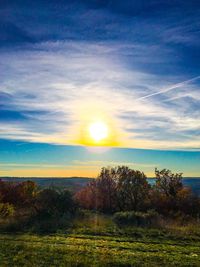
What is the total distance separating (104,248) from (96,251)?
4.82 ft

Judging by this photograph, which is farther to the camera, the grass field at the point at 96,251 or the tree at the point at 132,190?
the tree at the point at 132,190

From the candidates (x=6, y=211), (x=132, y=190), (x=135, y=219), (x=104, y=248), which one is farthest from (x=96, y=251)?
(x=132, y=190)

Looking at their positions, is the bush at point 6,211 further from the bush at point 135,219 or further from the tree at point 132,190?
the tree at point 132,190

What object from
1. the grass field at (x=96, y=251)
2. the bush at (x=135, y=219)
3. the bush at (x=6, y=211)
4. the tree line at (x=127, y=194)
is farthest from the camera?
the tree line at (x=127, y=194)

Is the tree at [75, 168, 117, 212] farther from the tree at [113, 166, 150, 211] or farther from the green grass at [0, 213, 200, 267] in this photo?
the green grass at [0, 213, 200, 267]

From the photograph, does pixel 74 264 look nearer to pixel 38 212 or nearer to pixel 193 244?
pixel 193 244

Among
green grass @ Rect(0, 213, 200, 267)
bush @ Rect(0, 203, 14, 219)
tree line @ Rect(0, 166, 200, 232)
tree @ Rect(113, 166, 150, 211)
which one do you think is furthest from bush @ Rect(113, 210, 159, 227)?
tree @ Rect(113, 166, 150, 211)

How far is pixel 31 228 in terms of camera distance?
107 ft

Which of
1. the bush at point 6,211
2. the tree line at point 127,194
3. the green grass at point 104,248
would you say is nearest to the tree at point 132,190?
the tree line at point 127,194

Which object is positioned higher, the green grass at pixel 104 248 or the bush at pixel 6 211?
the bush at pixel 6 211

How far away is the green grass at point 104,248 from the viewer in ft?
62.1

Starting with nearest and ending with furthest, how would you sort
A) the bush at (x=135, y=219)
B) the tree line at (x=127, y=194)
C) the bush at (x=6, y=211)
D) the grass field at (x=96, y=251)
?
the grass field at (x=96, y=251)
the bush at (x=135, y=219)
the bush at (x=6, y=211)
the tree line at (x=127, y=194)

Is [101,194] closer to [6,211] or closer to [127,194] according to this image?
[127,194]

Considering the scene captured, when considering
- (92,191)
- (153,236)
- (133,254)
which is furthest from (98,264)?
(92,191)
